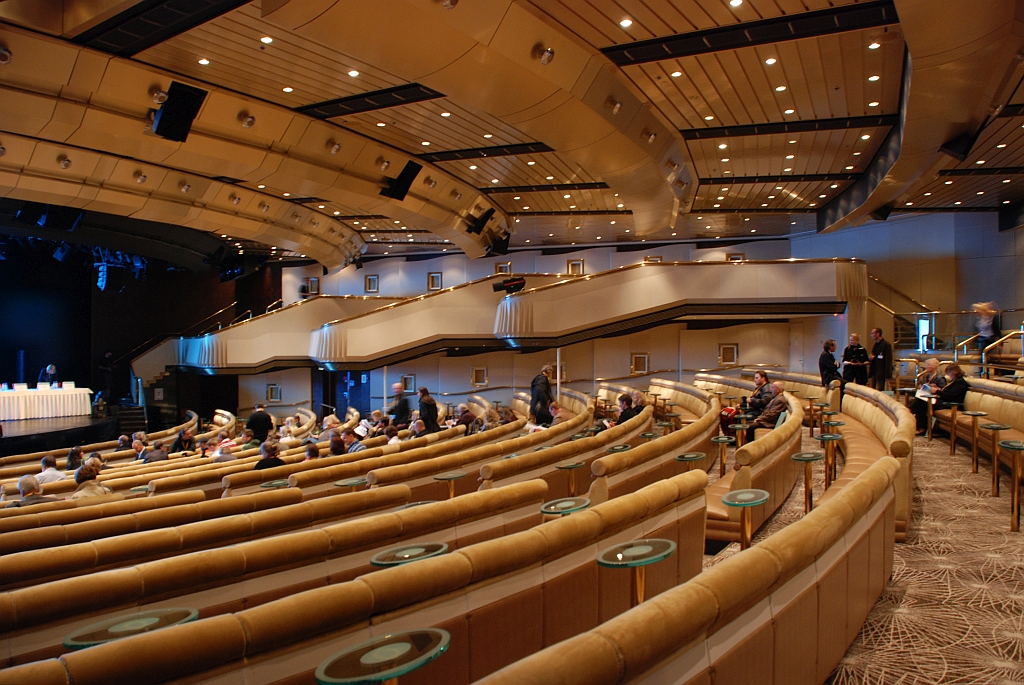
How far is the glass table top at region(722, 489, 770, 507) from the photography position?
3268 mm

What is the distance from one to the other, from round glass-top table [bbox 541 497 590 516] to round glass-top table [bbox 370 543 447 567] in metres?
0.72

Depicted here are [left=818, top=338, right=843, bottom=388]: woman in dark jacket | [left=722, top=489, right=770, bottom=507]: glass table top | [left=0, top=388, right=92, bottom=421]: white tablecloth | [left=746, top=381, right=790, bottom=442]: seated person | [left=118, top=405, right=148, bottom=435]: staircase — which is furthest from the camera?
[left=118, top=405, right=148, bottom=435]: staircase

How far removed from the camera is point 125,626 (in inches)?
87.1

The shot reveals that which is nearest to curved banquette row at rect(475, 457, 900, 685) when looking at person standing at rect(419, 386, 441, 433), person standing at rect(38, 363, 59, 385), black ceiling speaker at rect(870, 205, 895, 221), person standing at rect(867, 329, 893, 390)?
person standing at rect(419, 386, 441, 433)

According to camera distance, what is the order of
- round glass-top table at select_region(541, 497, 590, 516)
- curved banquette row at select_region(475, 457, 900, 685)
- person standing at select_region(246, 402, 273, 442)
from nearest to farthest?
curved banquette row at select_region(475, 457, 900, 685)
round glass-top table at select_region(541, 497, 590, 516)
person standing at select_region(246, 402, 273, 442)

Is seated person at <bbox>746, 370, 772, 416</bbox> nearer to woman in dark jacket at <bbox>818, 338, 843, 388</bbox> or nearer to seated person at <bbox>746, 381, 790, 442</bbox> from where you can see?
seated person at <bbox>746, 381, 790, 442</bbox>

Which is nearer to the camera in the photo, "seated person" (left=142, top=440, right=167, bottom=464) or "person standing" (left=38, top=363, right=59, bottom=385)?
"seated person" (left=142, top=440, right=167, bottom=464)

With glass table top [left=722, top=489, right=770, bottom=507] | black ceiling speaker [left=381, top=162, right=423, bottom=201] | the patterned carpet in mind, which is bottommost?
the patterned carpet

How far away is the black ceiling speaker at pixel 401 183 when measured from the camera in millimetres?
11367

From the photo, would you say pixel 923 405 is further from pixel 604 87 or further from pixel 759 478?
pixel 604 87

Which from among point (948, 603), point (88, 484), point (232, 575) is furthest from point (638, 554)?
point (88, 484)

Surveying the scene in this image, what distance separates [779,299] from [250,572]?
1191cm

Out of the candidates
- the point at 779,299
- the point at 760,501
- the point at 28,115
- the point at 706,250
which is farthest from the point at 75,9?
the point at 706,250

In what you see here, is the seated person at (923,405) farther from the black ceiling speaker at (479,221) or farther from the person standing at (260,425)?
the person standing at (260,425)
